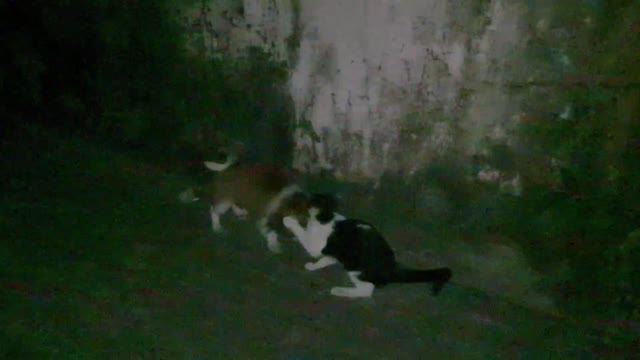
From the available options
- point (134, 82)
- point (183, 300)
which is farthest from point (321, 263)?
point (134, 82)

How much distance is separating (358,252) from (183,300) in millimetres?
1210

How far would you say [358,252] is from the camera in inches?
170

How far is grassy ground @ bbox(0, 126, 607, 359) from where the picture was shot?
363 centimetres

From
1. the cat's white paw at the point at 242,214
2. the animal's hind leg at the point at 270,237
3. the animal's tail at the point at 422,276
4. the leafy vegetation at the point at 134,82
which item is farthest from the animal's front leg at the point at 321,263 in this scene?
the leafy vegetation at the point at 134,82

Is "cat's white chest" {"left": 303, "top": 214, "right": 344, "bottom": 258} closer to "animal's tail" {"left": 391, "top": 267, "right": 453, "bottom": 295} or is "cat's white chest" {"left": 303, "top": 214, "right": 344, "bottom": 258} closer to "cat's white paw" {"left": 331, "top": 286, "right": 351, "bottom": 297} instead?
"cat's white paw" {"left": 331, "top": 286, "right": 351, "bottom": 297}

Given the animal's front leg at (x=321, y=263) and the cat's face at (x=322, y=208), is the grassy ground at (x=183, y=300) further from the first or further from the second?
the cat's face at (x=322, y=208)

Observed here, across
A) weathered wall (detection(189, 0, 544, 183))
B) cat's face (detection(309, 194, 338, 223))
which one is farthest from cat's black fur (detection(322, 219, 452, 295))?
weathered wall (detection(189, 0, 544, 183))

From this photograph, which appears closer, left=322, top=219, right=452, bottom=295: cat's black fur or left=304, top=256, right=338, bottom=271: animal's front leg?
left=322, top=219, right=452, bottom=295: cat's black fur

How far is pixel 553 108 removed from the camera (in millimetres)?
4602

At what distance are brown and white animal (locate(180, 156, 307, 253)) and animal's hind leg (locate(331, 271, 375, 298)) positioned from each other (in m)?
0.64

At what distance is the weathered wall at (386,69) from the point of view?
15.6ft

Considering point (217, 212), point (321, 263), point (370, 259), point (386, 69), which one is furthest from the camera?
point (386, 69)

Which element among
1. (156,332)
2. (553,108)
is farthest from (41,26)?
(553,108)

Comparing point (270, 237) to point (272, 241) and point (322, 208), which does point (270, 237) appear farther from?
point (322, 208)
